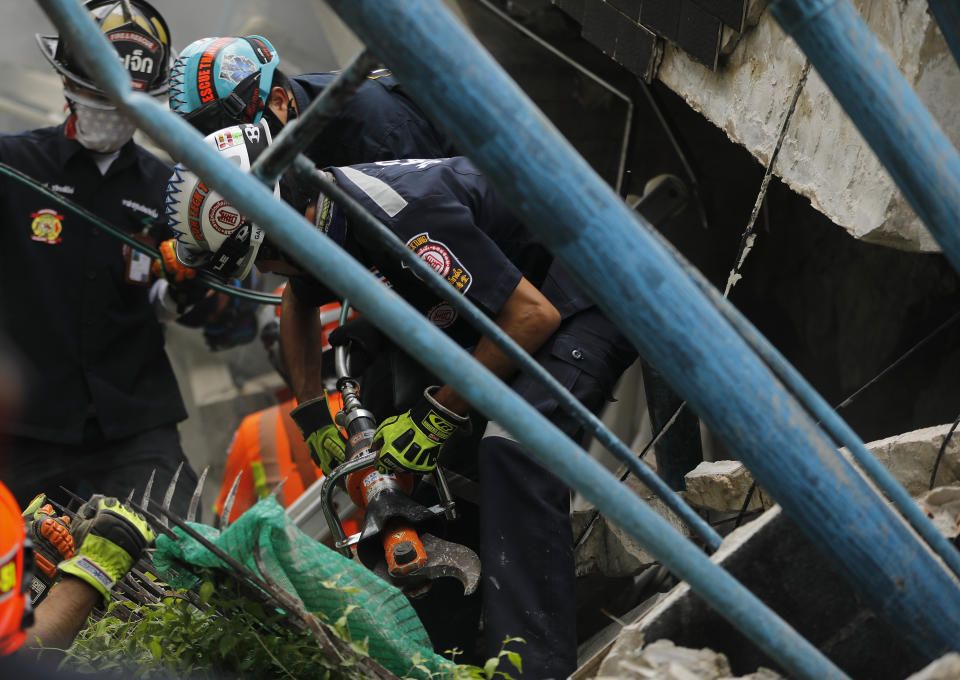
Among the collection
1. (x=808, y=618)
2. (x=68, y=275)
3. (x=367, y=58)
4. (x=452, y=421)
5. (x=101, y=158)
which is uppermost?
(x=101, y=158)

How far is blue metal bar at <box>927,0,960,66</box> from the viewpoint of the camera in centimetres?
183

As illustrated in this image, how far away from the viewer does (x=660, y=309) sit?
153 cm

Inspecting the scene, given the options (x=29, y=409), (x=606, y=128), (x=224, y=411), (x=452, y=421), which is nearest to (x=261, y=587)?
(x=452, y=421)

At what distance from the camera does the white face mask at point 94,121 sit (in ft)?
14.9

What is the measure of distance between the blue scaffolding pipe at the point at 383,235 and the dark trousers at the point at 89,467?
311 centimetres

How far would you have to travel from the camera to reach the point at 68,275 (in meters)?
4.58

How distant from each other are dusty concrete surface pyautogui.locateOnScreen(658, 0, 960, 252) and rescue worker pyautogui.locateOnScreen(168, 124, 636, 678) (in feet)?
2.72

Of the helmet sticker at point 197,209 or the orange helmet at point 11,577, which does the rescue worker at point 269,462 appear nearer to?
the helmet sticker at point 197,209

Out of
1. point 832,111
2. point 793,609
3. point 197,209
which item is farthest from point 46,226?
point 793,609

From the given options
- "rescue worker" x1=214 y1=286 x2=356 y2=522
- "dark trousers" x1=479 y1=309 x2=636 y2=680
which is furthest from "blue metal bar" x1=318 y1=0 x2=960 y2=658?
"rescue worker" x1=214 y1=286 x2=356 y2=522

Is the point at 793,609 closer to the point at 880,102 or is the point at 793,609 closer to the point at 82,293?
the point at 880,102

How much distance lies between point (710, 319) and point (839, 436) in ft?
1.55

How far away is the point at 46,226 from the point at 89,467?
1.11 m

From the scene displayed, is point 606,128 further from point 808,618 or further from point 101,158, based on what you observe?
point 808,618
